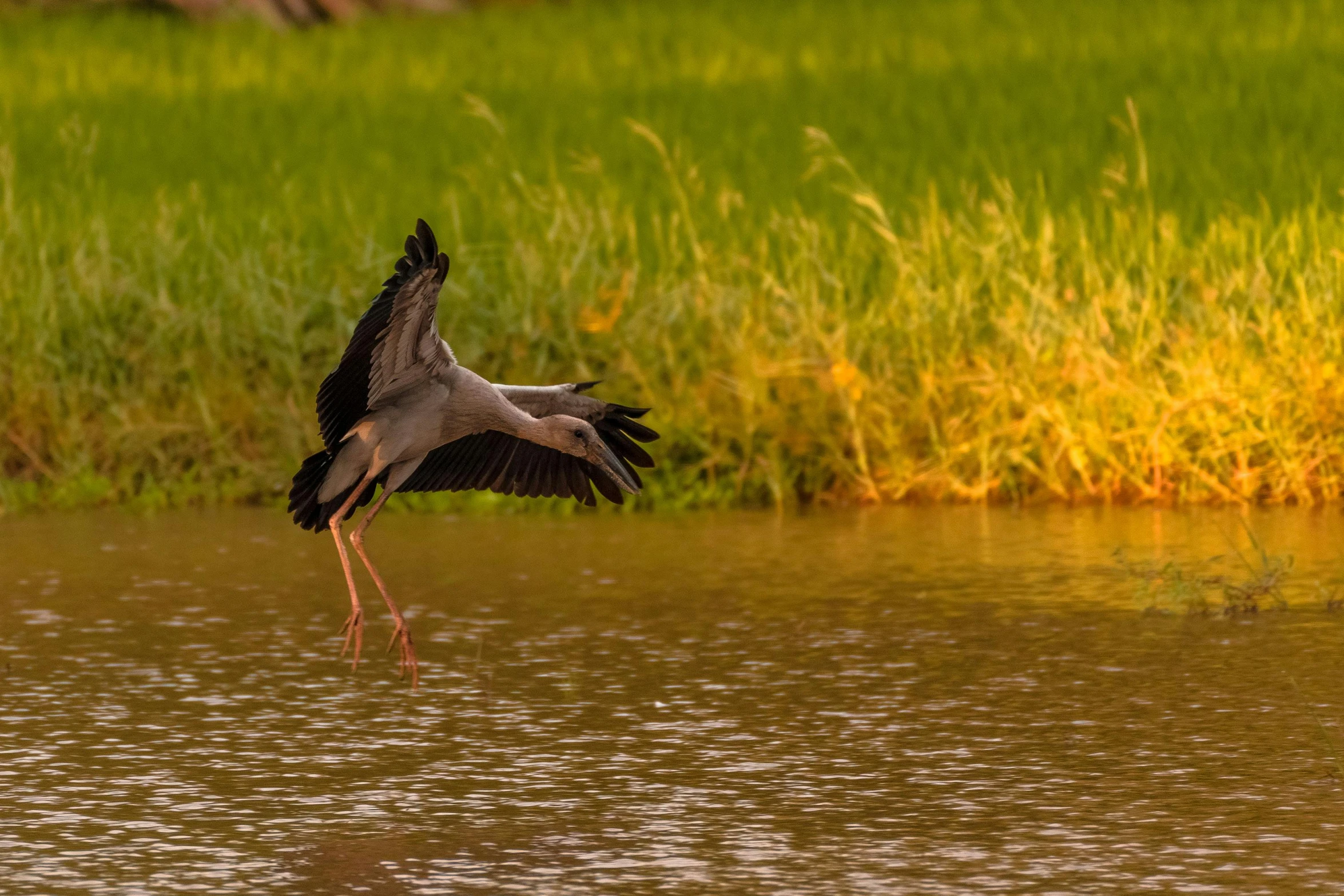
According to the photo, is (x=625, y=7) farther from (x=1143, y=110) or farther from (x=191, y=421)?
(x=191, y=421)

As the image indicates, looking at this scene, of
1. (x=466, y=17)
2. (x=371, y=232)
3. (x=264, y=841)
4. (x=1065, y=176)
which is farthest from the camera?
(x=466, y=17)

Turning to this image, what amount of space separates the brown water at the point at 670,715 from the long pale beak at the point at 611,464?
55 centimetres

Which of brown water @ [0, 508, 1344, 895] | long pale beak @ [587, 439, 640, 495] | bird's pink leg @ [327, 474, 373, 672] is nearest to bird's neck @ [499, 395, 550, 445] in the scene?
long pale beak @ [587, 439, 640, 495]

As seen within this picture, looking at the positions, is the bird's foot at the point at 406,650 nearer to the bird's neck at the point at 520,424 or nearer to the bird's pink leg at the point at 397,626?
the bird's pink leg at the point at 397,626

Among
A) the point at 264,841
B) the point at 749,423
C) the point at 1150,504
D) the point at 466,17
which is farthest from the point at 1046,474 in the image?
the point at 466,17

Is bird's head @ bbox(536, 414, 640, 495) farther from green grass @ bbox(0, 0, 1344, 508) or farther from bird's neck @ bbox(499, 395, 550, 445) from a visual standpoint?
green grass @ bbox(0, 0, 1344, 508)

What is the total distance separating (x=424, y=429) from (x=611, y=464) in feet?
1.47

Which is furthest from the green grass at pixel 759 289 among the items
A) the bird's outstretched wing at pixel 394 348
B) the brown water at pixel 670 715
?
the bird's outstretched wing at pixel 394 348

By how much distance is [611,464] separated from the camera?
6336 millimetres

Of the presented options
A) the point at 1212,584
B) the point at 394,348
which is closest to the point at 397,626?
the point at 394,348

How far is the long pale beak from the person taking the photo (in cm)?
630

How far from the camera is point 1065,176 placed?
1366 centimetres

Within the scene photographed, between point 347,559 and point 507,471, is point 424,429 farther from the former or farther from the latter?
point 507,471

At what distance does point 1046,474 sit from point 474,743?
4.05 meters
